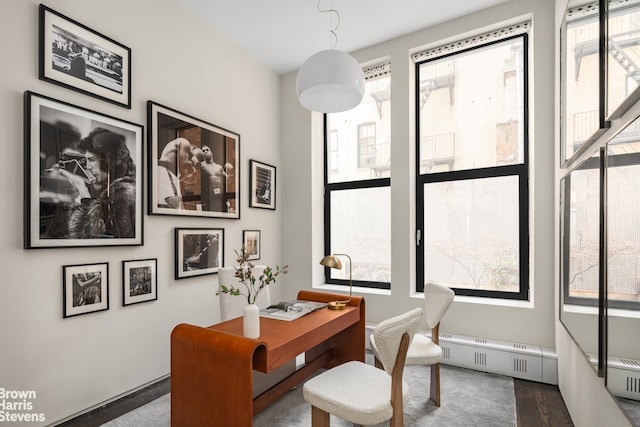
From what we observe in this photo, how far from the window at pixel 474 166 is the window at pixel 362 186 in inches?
15.7

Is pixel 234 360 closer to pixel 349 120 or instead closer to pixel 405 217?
pixel 405 217

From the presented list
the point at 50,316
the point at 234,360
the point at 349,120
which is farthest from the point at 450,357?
the point at 50,316

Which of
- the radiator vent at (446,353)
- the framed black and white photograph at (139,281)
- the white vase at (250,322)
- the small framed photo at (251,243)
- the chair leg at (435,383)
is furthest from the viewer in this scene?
the small framed photo at (251,243)

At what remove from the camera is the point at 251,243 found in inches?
147

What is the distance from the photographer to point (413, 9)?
307 cm

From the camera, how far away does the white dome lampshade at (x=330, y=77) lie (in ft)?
6.48

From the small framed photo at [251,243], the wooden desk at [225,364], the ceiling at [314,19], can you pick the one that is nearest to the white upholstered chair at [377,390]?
the wooden desk at [225,364]

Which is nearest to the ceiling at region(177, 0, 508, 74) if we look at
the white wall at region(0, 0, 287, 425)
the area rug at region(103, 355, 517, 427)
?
the white wall at region(0, 0, 287, 425)

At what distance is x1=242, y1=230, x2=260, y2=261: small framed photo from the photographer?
3645 mm

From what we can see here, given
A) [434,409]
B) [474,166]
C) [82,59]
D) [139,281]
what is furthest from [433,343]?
[82,59]

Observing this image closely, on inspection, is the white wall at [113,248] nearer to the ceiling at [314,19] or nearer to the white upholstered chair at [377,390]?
the ceiling at [314,19]

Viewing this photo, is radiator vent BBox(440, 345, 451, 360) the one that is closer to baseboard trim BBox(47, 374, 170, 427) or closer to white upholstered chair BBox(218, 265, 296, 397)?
white upholstered chair BBox(218, 265, 296, 397)

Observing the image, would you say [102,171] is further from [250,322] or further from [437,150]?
[437,150]

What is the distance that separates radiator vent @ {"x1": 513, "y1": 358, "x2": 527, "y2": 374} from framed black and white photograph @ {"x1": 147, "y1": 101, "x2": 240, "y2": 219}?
112 inches
